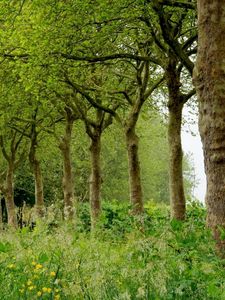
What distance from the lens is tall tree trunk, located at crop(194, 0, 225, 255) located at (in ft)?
28.5

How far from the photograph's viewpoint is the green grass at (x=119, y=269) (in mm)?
5160

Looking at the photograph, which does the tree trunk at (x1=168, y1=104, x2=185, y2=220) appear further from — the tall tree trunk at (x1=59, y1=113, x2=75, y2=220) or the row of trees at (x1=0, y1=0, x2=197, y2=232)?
the tall tree trunk at (x1=59, y1=113, x2=75, y2=220)

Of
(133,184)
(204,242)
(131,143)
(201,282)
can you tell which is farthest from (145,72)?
(201,282)

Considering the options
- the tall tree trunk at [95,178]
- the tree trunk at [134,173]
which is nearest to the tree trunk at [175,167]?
the tree trunk at [134,173]

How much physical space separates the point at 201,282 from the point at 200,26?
500cm

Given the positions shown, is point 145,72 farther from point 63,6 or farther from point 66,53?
point 63,6

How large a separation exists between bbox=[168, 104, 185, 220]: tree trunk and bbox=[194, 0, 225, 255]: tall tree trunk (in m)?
5.98

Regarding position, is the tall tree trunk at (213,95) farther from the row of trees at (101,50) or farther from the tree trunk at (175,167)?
the tree trunk at (175,167)

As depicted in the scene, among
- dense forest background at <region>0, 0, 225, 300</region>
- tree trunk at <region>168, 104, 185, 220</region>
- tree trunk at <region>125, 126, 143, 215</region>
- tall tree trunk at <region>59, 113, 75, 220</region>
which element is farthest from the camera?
tall tree trunk at <region>59, 113, 75, 220</region>

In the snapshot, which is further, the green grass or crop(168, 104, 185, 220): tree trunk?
crop(168, 104, 185, 220): tree trunk

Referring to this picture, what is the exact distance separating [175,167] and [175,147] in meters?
0.57

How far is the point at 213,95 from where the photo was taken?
8.84 meters

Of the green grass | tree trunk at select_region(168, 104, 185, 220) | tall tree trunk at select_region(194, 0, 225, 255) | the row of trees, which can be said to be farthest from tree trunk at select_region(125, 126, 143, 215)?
the green grass

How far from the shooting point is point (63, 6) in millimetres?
12977
